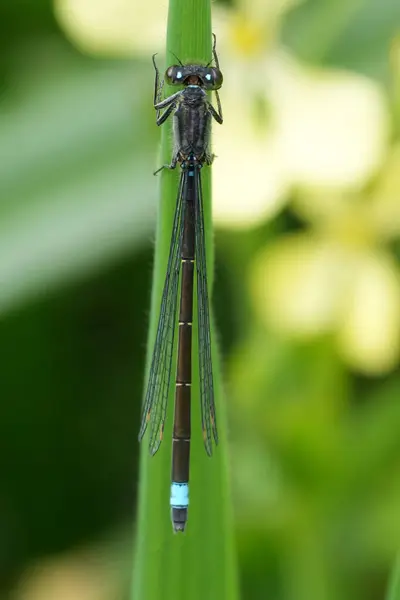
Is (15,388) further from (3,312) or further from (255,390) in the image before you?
(255,390)

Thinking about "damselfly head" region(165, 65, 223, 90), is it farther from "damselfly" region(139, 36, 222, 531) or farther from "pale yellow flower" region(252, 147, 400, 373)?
"pale yellow flower" region(252, 147, 400, 373)

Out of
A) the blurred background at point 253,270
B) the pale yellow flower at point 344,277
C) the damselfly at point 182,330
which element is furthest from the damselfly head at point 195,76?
the pale yellow flower at point 344,277

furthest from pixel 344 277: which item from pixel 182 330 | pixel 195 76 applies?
pixel 182 330

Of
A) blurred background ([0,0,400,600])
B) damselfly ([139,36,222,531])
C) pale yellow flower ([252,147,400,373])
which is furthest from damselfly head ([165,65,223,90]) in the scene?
pale yellow flower ([252,147,400,373])

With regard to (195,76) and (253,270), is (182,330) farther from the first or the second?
(253,270)

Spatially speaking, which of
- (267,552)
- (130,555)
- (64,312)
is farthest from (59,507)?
(267,552)

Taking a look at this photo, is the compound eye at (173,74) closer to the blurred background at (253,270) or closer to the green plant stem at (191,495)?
the green plant stem at (191,495)

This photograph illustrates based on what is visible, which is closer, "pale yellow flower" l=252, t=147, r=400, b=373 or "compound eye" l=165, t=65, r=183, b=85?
"compound eye" l=165, t=65, r=183, b=85
